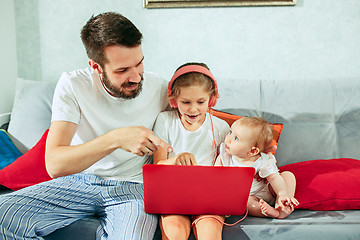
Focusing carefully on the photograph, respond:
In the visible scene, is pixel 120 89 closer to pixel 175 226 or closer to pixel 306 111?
pixel 175 226

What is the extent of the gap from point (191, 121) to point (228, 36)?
2.76 ft

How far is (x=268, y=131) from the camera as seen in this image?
53.1 inches

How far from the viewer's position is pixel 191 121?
4.60 feet

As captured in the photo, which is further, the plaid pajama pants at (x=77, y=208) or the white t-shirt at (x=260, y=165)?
the white t-shirt at (x=260, y=165)

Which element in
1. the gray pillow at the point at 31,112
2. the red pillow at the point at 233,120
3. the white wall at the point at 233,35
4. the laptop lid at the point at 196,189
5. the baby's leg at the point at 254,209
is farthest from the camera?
the white wall at the point at 233,35

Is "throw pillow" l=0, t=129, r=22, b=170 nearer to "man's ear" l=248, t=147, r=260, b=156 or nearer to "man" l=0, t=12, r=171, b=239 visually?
"man" l=0, t=12, r=171, b=239

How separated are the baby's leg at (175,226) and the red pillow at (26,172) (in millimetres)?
712

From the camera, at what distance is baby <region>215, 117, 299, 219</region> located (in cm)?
130

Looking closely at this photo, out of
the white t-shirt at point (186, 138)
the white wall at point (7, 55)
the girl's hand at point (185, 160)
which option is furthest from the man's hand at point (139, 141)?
the white wall at point (7, 55)

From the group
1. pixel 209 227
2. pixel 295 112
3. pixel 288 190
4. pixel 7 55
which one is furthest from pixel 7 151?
pixel 295 112

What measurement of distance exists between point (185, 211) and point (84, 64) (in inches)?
54.3

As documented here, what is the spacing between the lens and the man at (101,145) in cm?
108

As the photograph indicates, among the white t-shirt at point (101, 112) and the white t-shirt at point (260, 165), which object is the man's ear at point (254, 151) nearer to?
the white t-shirt at point (260, 165)

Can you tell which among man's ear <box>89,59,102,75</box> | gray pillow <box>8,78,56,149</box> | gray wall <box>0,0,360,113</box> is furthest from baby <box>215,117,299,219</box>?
gray pillow <box>8,78,56,149</box>
